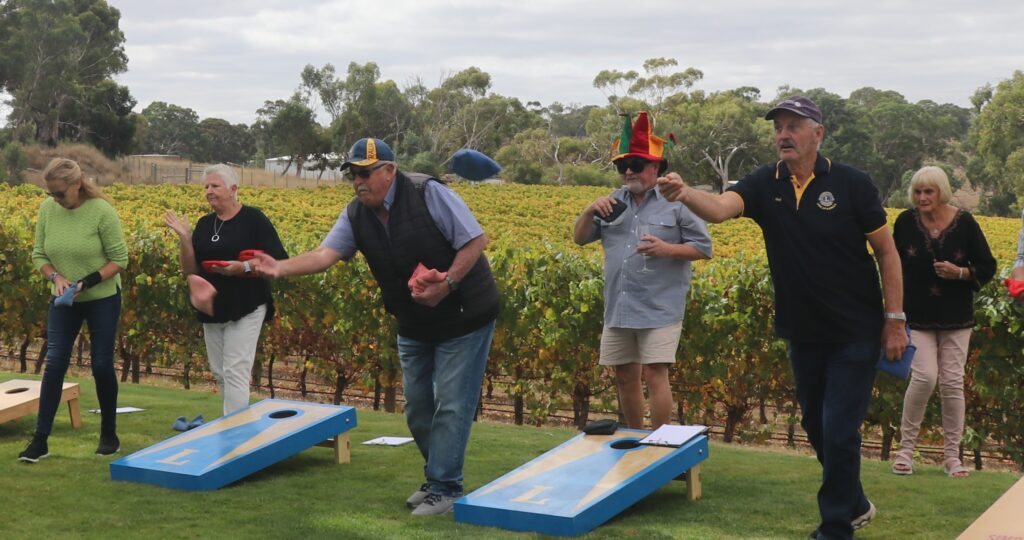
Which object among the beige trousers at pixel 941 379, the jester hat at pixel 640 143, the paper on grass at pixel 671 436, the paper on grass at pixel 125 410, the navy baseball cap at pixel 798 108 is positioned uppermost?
the navy baseball cap at pixel 798 108

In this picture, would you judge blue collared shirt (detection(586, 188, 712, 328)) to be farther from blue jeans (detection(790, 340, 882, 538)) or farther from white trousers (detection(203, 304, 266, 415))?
white trousers (detection(203, 304, 266, 415))

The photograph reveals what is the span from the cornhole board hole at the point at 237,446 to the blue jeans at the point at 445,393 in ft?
3.28

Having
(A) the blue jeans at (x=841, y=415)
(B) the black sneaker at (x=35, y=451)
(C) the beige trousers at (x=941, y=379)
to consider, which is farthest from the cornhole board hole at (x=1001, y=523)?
(B) the black sneaker at (x=35, y=451)

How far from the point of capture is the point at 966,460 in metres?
9.19

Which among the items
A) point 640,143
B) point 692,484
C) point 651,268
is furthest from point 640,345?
point 640,143

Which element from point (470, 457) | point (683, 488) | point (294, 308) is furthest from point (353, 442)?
point (294, 308)

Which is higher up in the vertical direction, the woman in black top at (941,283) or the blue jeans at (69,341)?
the woman in black top at (941,283)

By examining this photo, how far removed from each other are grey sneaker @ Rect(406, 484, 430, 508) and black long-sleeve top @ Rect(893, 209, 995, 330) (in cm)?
308

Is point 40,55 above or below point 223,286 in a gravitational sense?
above

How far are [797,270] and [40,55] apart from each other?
7934 centimetres

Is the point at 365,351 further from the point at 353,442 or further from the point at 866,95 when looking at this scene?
the point at 866,95

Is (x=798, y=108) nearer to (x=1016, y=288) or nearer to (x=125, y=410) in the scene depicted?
(x=1016, y=288)

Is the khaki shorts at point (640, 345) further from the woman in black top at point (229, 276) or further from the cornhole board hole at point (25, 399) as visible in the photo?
the cornhole board hole at point (25, 399)

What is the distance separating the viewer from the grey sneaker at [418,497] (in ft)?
19.4
